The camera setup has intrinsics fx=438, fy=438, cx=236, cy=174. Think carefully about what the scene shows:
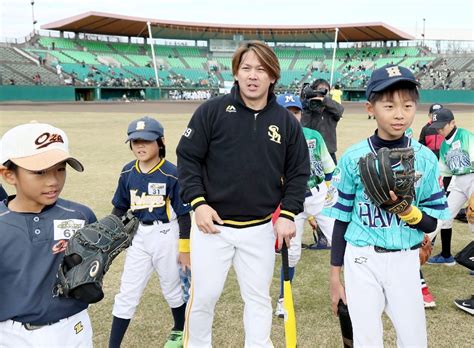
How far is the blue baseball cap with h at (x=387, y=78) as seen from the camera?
8.04ft

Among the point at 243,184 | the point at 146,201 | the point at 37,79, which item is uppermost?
the point at 37,79

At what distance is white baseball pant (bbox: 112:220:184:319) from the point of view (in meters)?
3.50

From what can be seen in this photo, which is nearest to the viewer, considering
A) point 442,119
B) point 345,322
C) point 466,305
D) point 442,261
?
point 345,322

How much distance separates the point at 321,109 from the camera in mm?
6258

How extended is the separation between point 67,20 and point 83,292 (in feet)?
210

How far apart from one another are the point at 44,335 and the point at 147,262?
1.38 m

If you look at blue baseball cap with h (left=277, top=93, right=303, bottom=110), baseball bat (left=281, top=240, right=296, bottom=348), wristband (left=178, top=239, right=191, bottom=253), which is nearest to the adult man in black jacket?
baseball bat (left=281, top=240, right=296, bottom=348)

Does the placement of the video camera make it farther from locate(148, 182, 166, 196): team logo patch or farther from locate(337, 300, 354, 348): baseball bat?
locate(337, 300, 354, 348): baseball bat

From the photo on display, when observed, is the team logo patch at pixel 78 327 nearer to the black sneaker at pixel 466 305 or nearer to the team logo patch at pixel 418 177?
the team logo patch at pixel 418 177

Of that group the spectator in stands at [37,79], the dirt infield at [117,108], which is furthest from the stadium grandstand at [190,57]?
the dirt infield at [117,108]

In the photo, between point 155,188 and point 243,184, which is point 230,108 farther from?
point 155,188

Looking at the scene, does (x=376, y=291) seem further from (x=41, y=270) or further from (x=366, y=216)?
(x=41, y=270)

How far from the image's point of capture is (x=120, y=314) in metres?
3.47

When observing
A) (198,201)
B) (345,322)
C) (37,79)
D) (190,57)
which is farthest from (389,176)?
(190,57)
